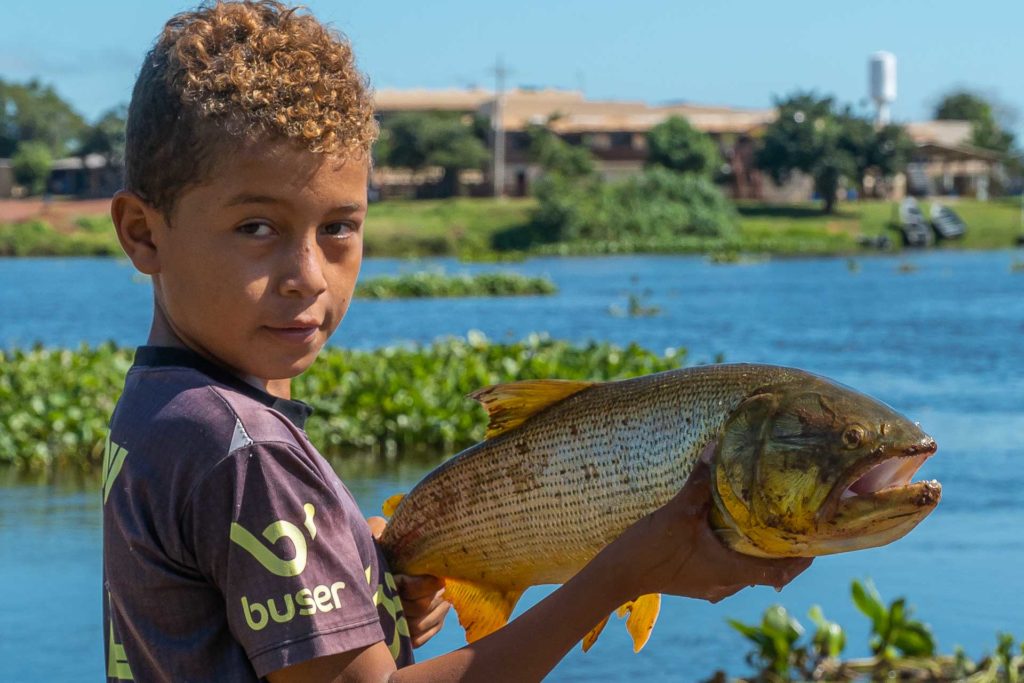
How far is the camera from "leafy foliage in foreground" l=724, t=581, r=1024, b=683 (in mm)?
4992

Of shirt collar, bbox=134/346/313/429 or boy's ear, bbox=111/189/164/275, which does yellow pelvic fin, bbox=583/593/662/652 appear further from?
boy's ear, bbox=111/189/164/275

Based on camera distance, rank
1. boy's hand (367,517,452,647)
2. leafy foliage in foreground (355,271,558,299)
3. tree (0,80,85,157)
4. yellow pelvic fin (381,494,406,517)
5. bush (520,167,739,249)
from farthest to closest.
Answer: tree (0,80,85,157), bush (520,167,739,249), leafy foliage in foreground (355,271,558,299), yellow pelvic fin (381,494,406,517), boy's hand (367,517,452,647)

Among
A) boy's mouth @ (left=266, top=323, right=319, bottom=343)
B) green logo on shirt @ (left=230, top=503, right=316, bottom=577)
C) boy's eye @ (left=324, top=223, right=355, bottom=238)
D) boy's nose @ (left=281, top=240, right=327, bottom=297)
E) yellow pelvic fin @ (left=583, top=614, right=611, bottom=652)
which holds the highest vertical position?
boy's eye @ (left=324, top=223, right=355, bottom=238)

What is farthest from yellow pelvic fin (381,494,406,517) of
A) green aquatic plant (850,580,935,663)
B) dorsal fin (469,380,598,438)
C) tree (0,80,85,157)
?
tree (0,80,85,157)

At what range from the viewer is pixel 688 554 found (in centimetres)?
160

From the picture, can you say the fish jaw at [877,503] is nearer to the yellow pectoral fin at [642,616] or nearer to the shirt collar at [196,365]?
the yellow pectoral fin at [642,616]

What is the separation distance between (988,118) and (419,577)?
95251 millimetres

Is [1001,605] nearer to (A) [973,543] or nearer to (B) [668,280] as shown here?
(A) [973,543]

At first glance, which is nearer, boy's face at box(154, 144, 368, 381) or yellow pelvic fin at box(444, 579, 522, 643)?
boy's face at box(154, 144, 368, 381)

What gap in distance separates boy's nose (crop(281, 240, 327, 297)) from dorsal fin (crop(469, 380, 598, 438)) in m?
0.35

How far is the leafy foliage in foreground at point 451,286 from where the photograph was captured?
32.4 metres

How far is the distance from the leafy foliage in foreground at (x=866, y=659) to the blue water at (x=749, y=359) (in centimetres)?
51

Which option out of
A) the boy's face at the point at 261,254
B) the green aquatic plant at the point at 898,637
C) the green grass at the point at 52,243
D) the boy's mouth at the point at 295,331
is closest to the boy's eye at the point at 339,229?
the boy's face at the point at 261,254

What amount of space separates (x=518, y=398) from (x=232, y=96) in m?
0.56
